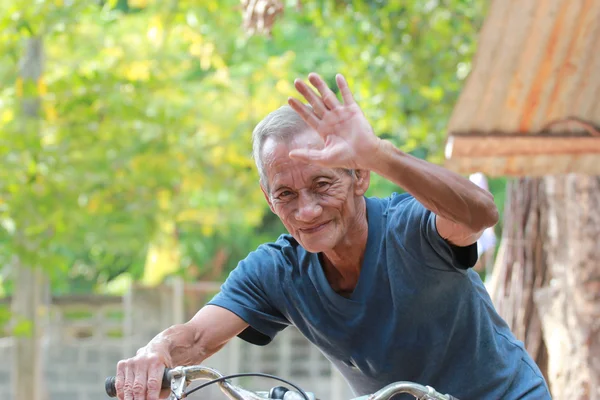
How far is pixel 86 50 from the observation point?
764 centimetres

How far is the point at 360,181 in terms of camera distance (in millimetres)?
2602

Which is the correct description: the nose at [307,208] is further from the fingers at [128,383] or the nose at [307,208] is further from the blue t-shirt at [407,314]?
the fingers at [128,383]

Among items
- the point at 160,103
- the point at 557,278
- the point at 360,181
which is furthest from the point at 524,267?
the point at 360,181

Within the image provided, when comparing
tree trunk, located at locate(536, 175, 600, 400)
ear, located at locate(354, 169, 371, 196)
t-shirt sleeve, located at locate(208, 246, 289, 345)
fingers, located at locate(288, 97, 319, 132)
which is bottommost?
tree trunk, located at locate(536, 175, 600, 400)

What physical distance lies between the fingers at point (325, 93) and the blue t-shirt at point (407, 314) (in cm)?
40

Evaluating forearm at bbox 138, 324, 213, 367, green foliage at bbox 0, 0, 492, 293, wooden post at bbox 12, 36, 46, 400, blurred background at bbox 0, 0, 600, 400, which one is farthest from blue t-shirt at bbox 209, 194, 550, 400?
wooden post at bbox 12, 36, 46, 400

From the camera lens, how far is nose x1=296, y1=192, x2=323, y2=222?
2422 mm

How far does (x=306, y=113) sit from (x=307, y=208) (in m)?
0.27

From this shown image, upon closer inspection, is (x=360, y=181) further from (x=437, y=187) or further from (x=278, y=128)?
(x=437, y=187)

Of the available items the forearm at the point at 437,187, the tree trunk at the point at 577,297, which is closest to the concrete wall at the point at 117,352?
the tree trunk at the point at 577,297

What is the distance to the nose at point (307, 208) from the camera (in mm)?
2422

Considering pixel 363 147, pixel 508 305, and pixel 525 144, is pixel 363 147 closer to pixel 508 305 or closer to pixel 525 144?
pixel 525 144

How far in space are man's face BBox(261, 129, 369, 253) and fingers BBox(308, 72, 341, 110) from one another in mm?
216

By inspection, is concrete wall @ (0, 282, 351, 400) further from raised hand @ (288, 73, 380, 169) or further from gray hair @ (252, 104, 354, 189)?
raised hand @ (288, 73, 380, 169)
